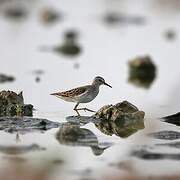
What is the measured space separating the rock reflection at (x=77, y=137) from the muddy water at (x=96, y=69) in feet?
0.49

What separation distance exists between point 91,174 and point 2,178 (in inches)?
55.3

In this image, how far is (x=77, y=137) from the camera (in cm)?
1232

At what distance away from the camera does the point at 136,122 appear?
13.8 metres

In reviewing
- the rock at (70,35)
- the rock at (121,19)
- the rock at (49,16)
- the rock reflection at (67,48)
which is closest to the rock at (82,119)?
the rock reflection at (67,48)

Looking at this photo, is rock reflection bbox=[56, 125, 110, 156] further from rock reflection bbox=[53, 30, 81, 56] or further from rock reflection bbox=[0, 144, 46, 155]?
rock reflection bbox=[53, 30, 81, 56]

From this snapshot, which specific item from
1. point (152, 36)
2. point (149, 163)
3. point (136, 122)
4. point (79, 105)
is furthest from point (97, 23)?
point (149, 163)

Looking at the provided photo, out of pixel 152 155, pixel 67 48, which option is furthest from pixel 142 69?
pixel 152 155

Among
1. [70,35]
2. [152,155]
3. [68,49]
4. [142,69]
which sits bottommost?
Answer: [152,155]

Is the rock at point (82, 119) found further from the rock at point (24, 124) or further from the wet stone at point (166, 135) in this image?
the wet stone at point (166, 135)

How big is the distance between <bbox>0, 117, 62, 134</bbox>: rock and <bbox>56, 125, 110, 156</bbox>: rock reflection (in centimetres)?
69

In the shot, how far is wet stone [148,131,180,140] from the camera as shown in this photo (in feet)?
41.3

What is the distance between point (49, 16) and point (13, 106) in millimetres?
22186

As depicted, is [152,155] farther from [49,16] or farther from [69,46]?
[49,16]

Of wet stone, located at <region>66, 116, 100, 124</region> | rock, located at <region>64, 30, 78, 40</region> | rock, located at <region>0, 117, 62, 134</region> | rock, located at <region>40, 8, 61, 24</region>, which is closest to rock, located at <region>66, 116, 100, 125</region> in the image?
wet stone, located at <region>66, 116, 100, 124</region>
